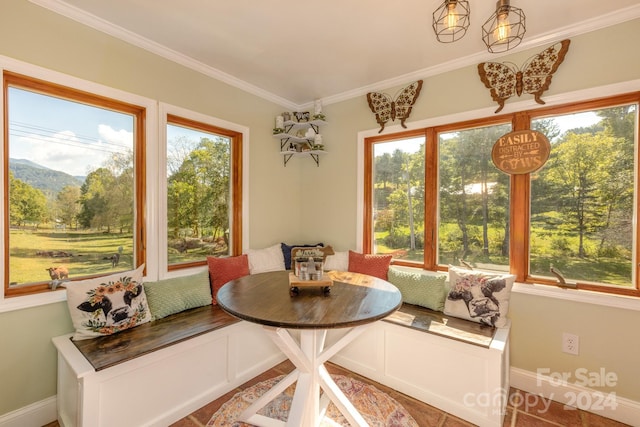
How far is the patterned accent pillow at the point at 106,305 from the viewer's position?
1.75 meters

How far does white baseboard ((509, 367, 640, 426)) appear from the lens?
1.85 m

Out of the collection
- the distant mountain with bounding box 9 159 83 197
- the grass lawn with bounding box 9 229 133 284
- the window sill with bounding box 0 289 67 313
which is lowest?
the window sill with bounding box 0 289 67 313

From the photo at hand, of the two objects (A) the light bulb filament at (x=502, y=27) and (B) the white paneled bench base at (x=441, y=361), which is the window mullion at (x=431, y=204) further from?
(A) the light bulb filament at (x=502, y=27)

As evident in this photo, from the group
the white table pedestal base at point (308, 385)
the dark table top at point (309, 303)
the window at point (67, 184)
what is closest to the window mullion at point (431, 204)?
the dark table top at point (309, 303)

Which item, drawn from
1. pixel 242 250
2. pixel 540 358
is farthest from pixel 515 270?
pixel 242 250

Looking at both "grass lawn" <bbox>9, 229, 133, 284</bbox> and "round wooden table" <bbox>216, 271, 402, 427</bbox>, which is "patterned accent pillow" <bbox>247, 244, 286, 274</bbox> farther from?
"grass lawn" <bbox>9, 229, 133, 284</bbox>

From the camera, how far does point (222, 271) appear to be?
2529mm

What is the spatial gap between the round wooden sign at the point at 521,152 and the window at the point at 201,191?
2453mm

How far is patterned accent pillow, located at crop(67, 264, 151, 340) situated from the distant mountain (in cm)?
68

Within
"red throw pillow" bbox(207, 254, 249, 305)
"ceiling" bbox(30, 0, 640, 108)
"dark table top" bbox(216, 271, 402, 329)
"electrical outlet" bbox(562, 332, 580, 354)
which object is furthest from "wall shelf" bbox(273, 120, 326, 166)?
"electrical outlet" bbox(562, 332, 580, 354)

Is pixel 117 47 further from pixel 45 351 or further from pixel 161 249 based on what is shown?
pixel 45 351

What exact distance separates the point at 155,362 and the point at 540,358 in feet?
8.95

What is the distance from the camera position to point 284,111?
3.42m

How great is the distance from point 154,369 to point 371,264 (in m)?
1.90
